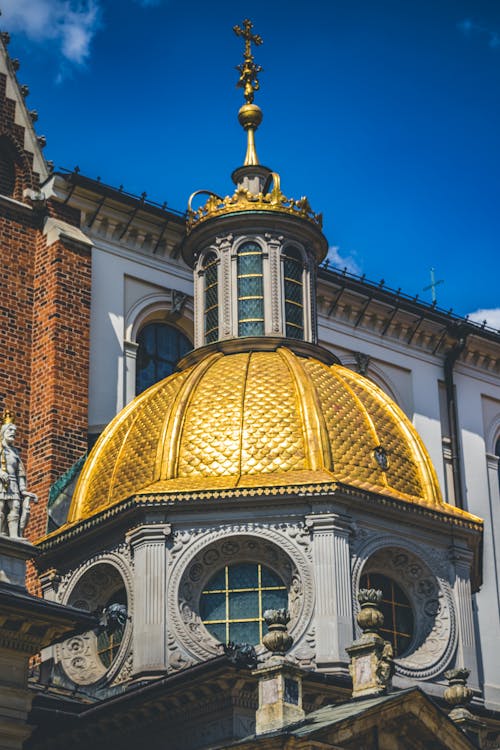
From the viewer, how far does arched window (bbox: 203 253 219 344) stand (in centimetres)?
3234

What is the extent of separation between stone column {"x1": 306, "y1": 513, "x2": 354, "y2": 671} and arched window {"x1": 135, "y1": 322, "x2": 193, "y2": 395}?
25.9ft

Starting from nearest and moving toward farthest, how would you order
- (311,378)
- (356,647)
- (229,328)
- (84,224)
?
(356,647) → (311,378) → (229,328) → (84,224)

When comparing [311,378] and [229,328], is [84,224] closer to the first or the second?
[229,328]

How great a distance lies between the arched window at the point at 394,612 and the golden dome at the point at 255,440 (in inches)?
56.8

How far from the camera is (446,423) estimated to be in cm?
3928

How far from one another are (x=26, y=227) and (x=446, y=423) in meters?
11.5

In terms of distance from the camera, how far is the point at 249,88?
35.9 meters

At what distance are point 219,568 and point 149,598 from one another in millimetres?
1342

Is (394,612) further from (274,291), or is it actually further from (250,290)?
(250,290)

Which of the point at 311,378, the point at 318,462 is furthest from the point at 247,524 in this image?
the point at 311,378

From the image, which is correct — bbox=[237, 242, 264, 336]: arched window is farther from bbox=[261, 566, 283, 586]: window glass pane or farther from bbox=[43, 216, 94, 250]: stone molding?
bbox=[261, 566, 283, 586]: window glass pane

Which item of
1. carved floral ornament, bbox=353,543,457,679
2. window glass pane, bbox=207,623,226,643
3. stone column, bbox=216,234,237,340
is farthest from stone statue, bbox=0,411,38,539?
stone column, bbox=216,234,237,340

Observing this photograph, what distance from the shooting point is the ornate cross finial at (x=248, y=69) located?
35.9 meters

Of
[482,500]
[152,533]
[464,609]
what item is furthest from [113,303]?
[482,500]
